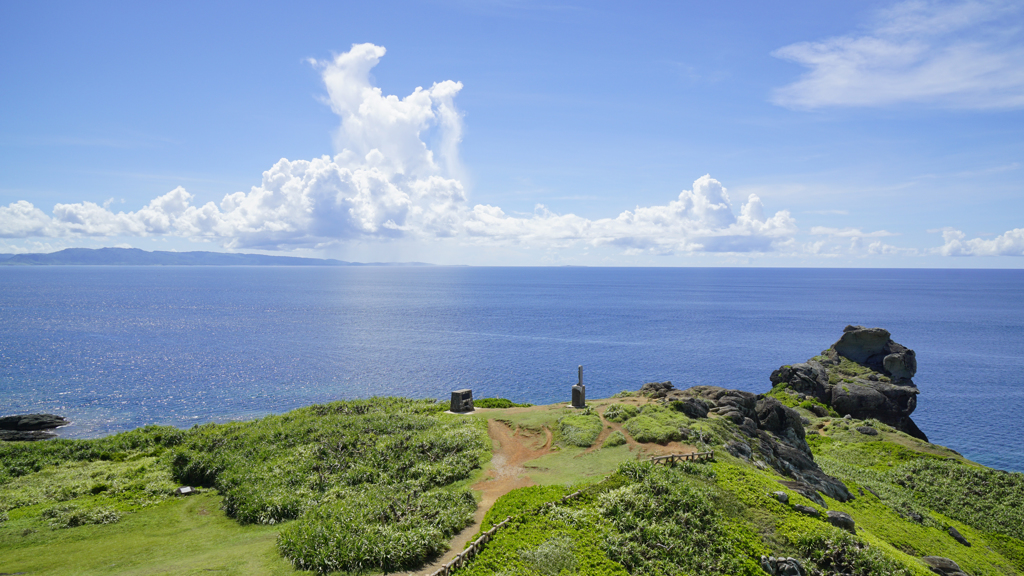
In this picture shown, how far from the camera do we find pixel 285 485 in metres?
27.8

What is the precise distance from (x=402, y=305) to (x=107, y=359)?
4153 inches

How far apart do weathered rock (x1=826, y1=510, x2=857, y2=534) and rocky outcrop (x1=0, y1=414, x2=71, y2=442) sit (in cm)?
6989

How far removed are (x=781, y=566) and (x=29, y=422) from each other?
7319 centimetres

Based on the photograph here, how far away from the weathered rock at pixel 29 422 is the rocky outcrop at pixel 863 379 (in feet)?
291

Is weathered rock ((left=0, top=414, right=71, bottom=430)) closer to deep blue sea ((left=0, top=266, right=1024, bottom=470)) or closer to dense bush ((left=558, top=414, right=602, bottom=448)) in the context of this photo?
deep blue sea ((left=0, top=266, right=1024, bottom=470))

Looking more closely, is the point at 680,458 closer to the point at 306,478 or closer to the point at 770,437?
the point at 770,437

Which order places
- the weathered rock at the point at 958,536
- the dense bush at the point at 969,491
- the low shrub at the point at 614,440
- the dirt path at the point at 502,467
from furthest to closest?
the dense bush at the point at 969,491 → the weathered rock at the point at 958,536 → the low shrub at the point at 614,440 → the dirt path at the point at 502,467

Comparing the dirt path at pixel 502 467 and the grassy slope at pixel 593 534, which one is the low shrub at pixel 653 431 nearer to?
the grassy slope at pixel 593 534

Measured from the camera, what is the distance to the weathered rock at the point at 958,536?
106 feet

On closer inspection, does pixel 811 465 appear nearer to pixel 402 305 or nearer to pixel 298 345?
pixel 298 345

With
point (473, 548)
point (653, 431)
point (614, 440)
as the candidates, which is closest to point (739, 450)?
point (653, 431)

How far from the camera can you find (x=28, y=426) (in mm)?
56406

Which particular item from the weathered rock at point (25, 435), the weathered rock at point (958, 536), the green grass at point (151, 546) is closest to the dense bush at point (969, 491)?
the weathered rock at point (958, 536)

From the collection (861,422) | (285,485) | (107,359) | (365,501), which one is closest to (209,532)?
(285,485)
